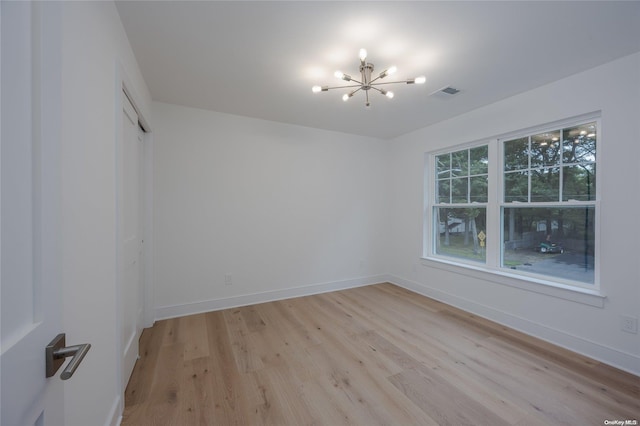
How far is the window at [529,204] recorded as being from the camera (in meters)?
2.49

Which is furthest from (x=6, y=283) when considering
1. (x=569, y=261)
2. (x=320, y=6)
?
(x=569, y=261)

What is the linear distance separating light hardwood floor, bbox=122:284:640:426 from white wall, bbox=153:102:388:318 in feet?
2.02

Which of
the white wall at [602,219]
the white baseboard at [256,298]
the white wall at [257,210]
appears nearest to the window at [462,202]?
the white wall at [602,219]

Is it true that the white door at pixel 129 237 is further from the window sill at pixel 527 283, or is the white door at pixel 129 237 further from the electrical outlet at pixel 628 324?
the electrical outlet at pixel 628 324

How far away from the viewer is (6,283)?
0.50 meters

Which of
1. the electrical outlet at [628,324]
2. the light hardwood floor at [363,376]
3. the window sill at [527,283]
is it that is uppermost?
the window sill at [527,283]

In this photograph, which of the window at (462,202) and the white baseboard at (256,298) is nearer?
the white baseboard at (256,298)

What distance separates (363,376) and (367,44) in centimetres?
270

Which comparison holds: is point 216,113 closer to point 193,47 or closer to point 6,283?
point 193,47

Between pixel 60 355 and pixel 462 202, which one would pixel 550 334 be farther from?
pixel 60 355

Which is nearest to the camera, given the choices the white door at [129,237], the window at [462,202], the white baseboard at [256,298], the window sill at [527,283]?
the white door at [129,237]

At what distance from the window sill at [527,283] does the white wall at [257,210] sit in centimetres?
138

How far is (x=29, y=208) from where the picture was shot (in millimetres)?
572

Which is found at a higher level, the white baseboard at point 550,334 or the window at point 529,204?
the window at point 529,204
